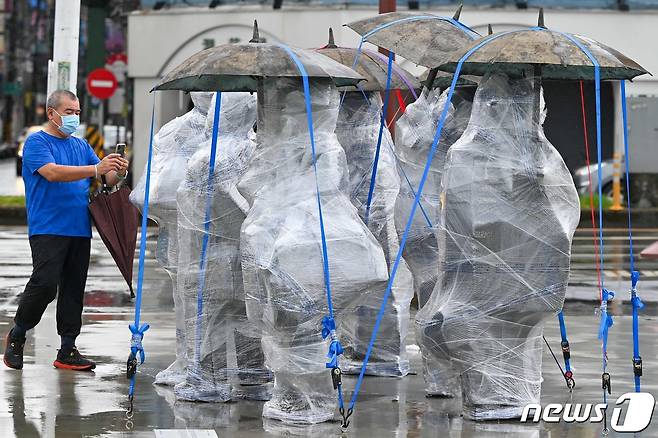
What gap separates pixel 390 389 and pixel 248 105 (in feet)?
6.26

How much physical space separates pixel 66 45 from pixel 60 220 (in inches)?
205

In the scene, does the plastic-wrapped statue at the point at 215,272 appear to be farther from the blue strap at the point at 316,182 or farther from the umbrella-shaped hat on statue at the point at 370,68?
the umbrella-shaped hat on statue at the point at 370,68

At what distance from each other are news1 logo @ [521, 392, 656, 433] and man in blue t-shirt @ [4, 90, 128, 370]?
2928 mm

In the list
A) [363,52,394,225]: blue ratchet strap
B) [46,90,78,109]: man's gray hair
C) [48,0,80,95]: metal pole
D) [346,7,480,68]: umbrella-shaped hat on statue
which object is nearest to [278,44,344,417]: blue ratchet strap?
[363,52,394,225]: blue ratchet strap

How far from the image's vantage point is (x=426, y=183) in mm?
9703

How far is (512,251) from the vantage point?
319 inches

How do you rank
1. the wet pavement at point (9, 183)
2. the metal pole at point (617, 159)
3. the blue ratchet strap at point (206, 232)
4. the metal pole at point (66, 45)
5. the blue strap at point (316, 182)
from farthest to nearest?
the wet pavement at point (9, 183), the metal pole at point (617, 159), the metal pole at point (66, 45), the blue ratchet strap at point (206, 232), the blue strap at point (316, 182)

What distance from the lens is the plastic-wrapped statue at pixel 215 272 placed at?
28.8 feet

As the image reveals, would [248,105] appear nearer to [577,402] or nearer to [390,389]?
[390,389]

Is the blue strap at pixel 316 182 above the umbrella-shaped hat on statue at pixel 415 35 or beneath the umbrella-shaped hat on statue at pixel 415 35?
beneath

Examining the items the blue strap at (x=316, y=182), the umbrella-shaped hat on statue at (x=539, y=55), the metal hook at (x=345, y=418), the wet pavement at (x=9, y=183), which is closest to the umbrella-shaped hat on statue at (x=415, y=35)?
the umbrella-shaped hat on statue at (x=539, y=55)

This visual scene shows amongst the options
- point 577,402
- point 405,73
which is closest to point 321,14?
point 405,73

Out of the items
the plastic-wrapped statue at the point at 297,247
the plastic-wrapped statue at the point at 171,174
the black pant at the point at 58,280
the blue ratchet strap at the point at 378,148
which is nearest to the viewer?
the plastic-wrapped statue at the point at 297,247

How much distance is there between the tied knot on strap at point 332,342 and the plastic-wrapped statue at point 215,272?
3.27 ft
